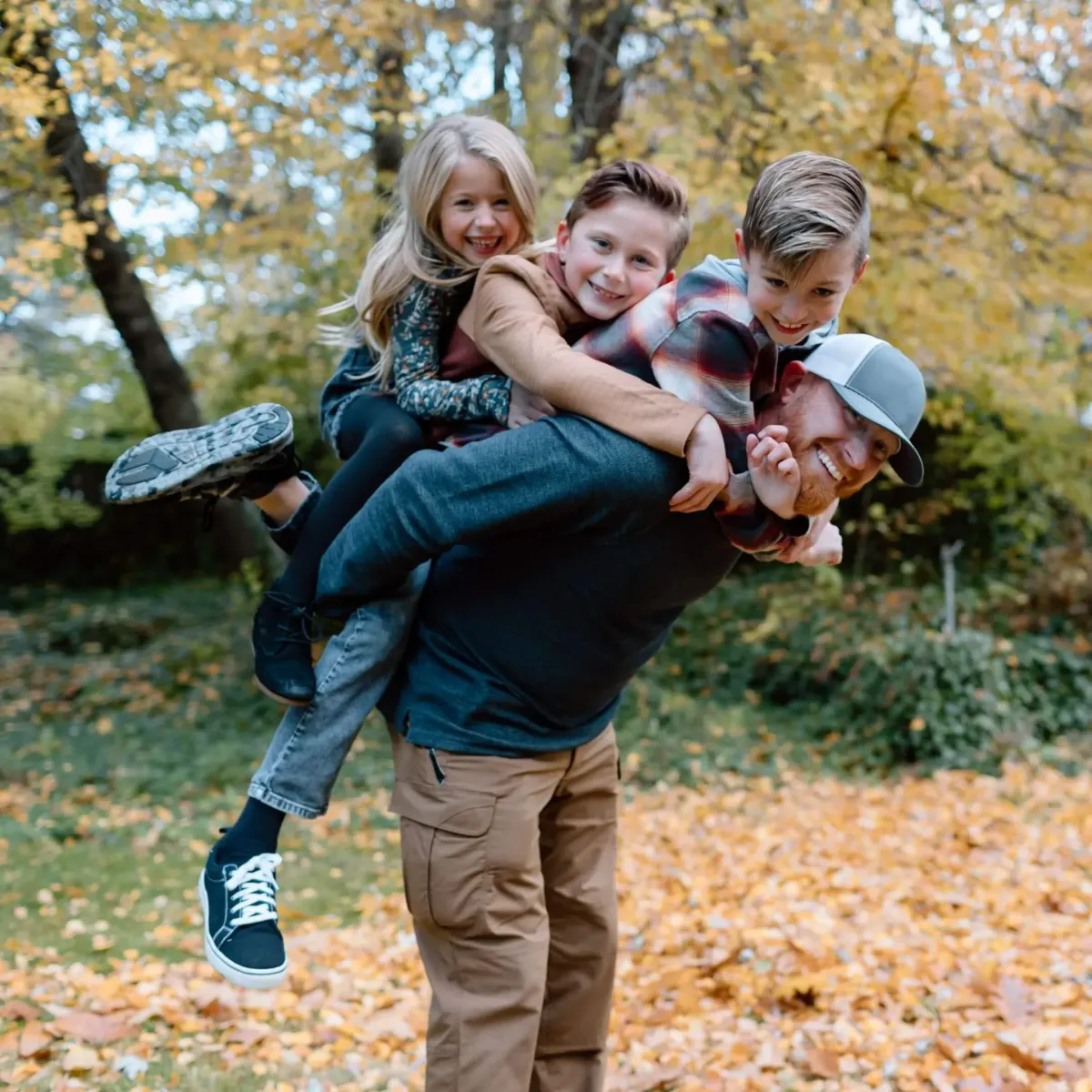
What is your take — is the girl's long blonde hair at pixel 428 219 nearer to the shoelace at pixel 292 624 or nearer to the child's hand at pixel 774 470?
the shoelace at pixel 292 624

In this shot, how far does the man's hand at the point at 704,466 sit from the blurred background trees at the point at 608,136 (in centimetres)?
428

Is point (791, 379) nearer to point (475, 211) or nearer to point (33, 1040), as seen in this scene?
point (475, 211)

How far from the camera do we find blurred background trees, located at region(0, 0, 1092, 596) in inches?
228

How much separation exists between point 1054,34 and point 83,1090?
6516 millimetres

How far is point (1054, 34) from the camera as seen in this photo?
6.12 meters

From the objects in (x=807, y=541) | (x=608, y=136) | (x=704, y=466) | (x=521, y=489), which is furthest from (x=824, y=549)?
(x=608, y=136)

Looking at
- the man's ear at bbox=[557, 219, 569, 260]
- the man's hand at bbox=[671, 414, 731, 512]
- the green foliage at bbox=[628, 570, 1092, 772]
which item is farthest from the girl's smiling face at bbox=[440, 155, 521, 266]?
the green foliage at bbox=[628, 570, 1092, 772]

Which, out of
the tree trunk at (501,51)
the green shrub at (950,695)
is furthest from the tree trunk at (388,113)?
the green shrub at (950,695)

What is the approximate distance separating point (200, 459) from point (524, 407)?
1.92 ft

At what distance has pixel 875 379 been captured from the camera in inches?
67.1

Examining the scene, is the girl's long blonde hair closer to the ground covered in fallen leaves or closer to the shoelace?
the shoelace

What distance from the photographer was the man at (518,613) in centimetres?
174

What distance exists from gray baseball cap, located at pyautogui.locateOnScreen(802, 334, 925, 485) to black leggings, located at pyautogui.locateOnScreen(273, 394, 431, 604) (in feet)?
2.54

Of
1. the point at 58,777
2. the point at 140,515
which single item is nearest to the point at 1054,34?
the point at 58,777
